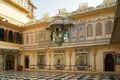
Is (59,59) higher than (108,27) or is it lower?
lower

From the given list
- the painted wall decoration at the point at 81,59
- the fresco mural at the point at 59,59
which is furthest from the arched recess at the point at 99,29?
the fresco mural at the point at 59,59

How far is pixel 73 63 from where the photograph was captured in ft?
56.1

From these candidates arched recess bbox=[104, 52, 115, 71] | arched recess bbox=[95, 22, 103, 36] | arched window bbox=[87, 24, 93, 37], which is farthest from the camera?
arched window bbox=[87, 24, 93, 37]

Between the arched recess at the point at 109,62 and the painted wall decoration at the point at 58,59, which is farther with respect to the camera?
the painted wall decoration at the point at 58,59

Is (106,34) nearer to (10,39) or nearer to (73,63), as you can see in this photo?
(73,63)

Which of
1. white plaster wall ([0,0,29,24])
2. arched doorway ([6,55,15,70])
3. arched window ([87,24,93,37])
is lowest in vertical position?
arched doorway ([6,55,15,70])

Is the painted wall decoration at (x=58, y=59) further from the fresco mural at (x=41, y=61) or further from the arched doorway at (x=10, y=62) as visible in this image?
the arched doorway at (x=10, y=62)

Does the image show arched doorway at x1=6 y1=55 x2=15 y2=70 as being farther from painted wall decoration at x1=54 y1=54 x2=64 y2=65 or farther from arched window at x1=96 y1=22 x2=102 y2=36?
arched window at x1=96 y1=22 x2=102 y2=36

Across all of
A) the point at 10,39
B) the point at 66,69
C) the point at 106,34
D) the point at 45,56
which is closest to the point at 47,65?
the point at 45,56

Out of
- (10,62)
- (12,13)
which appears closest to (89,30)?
(10,62)

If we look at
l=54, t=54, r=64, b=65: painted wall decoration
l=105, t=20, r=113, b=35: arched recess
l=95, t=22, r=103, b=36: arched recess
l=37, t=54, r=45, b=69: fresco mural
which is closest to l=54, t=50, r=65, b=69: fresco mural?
l=54, t=54, r=64, b=65: painted wall decoration

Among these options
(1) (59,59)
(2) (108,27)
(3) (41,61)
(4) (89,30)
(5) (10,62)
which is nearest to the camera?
(2) (108,27)

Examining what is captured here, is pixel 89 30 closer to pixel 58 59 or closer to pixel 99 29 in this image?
pixel 99 29

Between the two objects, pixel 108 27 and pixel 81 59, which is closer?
pixel 108 27
